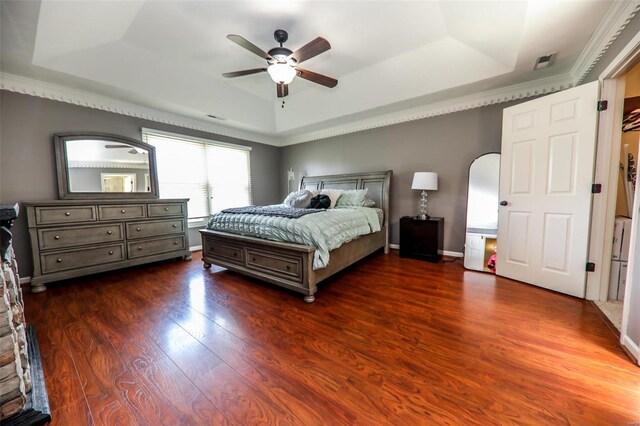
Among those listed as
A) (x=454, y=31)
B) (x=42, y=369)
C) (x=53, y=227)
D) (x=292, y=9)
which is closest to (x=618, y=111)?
(x=454, y=31)

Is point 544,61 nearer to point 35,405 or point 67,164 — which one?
point 35,405

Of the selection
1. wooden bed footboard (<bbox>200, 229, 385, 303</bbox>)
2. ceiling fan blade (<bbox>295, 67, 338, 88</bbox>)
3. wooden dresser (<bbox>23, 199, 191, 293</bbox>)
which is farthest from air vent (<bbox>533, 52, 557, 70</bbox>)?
wooden dresser (<bbox>23, 199, 191, 293</bbox>)

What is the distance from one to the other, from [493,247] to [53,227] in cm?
543

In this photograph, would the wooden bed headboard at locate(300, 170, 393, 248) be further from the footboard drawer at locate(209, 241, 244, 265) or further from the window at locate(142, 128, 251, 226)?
the footboard drawer at locate(209, 241, 244, 265)

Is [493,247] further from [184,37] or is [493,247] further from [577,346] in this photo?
[184,37]

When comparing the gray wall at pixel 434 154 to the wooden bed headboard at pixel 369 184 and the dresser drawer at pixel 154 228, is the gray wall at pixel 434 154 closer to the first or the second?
the wooden bed headboard at pixel 369 184

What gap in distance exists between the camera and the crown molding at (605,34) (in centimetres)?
183

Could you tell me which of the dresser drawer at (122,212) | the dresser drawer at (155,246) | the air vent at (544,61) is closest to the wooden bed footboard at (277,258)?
the dresser drawer at (155,246)

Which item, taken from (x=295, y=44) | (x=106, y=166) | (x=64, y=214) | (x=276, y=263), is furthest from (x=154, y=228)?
(x=295, y=44)

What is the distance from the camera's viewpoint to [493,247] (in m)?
3.26

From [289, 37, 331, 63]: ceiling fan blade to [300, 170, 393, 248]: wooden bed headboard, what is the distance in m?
2.52

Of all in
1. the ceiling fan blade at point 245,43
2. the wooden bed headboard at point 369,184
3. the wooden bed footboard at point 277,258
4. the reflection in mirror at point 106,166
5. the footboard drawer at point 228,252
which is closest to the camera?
the ceiling fan blade at point 245,43

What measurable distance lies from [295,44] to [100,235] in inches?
135

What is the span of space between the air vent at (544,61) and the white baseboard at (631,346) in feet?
8.93
